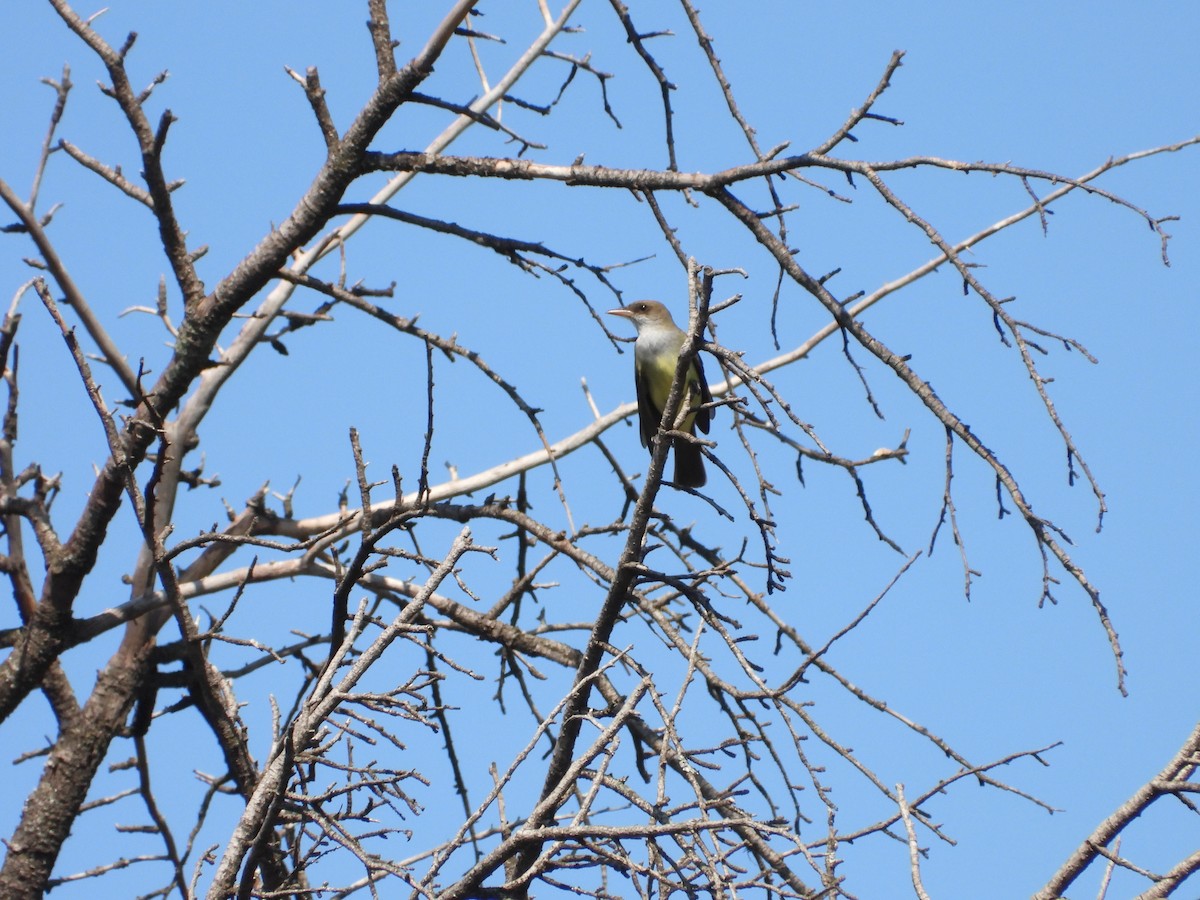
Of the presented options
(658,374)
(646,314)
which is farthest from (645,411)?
(646,314)

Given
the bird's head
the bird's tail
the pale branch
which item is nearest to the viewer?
the pale branch

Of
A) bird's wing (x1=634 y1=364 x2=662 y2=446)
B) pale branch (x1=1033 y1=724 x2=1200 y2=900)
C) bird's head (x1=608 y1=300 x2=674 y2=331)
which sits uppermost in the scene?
bird's head (x1=608 y1=300 x2=674 y2=331)

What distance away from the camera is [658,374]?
8.25 metres

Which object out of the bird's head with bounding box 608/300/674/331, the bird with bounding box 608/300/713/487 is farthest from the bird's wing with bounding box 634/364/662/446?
the bird's head with bounding box 608/300/674/331

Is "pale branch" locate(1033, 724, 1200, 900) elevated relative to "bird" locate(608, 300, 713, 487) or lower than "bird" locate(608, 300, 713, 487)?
lower

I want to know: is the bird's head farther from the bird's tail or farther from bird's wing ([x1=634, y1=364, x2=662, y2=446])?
the bird's tail

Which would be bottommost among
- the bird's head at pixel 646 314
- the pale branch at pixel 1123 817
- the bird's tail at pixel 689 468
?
the pale branch at pixel 1123 817

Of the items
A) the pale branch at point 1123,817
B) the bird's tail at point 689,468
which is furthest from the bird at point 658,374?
the pale branch at point 1123,817

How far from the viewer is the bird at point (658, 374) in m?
7.51

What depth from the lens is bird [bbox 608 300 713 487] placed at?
7.51 m

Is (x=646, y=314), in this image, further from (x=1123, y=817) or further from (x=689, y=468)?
(x=1123, y=817)

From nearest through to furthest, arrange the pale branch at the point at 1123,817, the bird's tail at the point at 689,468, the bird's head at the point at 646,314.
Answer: the pale branch at the point at 1123,817
the bird's tail at the point at 689,468
the bird's head at the point at 646,314

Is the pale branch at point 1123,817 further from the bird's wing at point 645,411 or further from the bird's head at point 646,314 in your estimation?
the bird's head at point 646,314

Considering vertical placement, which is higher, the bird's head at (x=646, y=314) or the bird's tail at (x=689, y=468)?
the bird's head at (x=646, y=314)
